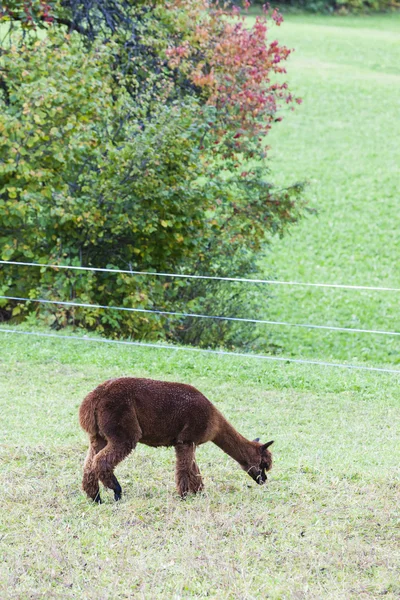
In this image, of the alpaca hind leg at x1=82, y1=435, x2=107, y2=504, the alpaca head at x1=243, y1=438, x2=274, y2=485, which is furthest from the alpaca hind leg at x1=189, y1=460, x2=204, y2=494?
the alpaca hind leg at x1=82, y1=435, x2=107, y2=504

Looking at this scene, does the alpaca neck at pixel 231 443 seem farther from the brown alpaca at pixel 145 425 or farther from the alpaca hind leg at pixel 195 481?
the alpaca hind leg at pixel 195 481

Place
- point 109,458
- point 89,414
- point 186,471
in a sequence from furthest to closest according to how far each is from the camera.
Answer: point 186,471 < point 89,414 < point 109,458

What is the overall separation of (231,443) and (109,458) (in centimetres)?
96

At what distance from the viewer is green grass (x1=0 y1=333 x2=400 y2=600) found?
16.8 feet

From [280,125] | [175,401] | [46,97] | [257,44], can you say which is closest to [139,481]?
[175,401]

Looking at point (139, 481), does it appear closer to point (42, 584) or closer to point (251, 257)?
point (42, 584)

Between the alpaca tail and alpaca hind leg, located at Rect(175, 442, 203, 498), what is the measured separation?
609 millimetres

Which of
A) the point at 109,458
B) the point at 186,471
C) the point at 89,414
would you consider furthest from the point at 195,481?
the point at 89,414

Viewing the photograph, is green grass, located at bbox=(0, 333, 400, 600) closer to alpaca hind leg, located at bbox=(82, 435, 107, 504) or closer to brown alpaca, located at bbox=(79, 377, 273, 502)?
alpaca hind leg, located at bbox=(82, 435, 107, 504)

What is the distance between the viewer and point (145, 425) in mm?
6156

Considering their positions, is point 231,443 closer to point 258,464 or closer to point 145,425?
point 258,464

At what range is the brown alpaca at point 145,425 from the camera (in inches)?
237

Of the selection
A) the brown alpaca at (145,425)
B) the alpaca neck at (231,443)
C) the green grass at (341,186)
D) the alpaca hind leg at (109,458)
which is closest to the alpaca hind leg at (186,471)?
the brown alpaca at (145,425)

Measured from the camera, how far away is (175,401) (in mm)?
6230
